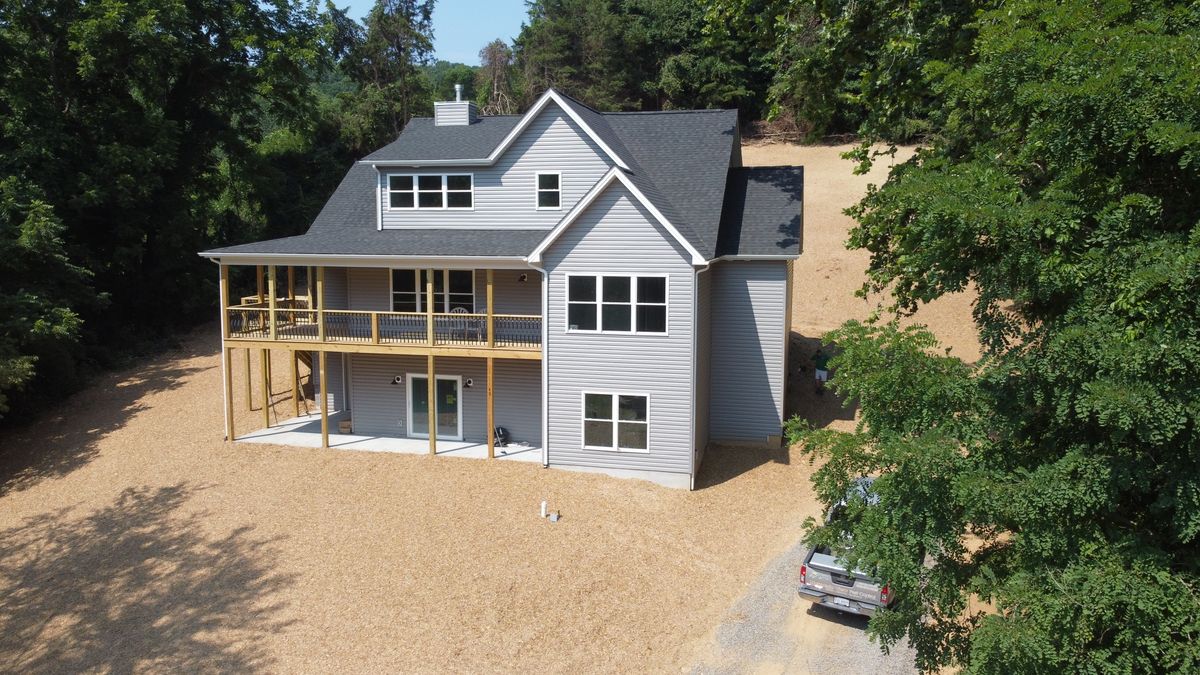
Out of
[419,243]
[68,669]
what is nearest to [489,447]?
[419,243]

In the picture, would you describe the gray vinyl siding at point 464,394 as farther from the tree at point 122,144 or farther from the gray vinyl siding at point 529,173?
the tree at point 122,144

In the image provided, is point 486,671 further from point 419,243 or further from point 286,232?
point 286,232

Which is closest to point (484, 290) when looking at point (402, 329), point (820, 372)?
point (402, 329)

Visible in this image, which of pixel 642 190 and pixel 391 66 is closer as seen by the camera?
pixel 642 190

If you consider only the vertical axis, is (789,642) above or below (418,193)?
below

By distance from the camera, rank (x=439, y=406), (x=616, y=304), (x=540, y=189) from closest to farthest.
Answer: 1. (x=616, y=304)
2. (x=540, y=189)
3. (x=439, y=406)

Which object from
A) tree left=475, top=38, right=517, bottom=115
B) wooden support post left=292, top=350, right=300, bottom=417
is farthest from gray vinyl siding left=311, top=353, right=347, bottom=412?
tree left=475, top=38, right=517, bottom=115

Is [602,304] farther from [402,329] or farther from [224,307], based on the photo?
[224,307]
